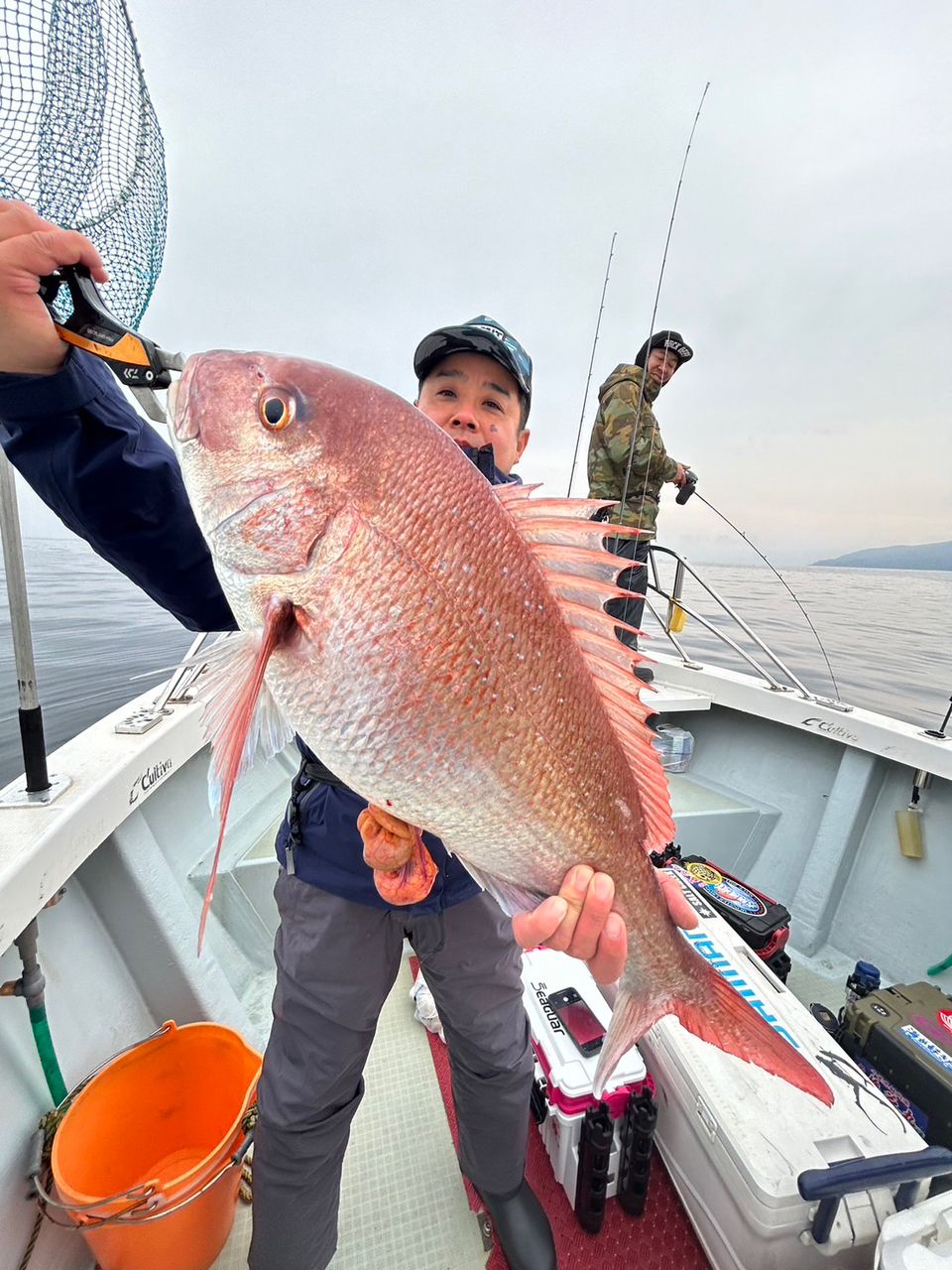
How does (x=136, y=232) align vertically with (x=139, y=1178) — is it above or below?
above

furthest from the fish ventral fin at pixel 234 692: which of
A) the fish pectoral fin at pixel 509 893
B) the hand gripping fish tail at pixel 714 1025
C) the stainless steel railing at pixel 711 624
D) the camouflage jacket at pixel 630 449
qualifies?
the camouflage jacket at pixel 630 449

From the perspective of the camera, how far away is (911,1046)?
1.98 m

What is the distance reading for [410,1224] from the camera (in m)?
1.76

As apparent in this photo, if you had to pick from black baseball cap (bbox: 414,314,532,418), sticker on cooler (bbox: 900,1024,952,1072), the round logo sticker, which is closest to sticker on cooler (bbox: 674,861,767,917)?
the round logo sticker

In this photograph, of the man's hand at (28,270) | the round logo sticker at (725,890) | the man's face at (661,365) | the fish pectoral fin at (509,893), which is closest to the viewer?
the man's hand at (28,270)

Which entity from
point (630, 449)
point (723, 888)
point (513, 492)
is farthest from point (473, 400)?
point (630, 449)

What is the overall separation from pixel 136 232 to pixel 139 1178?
9.83 feet

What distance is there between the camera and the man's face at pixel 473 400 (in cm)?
167

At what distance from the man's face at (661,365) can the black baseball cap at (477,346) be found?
3472mm

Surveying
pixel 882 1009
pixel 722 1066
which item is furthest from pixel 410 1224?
pixel 882 1009

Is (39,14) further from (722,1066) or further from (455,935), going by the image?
(722,1066)

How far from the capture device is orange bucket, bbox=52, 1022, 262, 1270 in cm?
136

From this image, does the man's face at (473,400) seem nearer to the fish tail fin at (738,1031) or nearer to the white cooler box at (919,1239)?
the fish tail fin at (738,1031)

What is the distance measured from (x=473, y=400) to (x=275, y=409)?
0.86 metres
